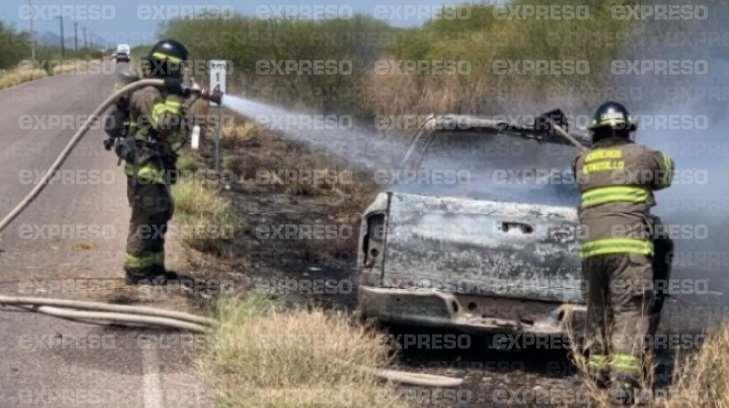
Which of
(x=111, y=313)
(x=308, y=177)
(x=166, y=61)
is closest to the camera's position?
(x=111, y=313)

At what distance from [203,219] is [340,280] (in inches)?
76.7

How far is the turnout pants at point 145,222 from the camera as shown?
28.2ft

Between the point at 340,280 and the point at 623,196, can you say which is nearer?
the point at 623,196

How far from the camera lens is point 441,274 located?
7.23 metres

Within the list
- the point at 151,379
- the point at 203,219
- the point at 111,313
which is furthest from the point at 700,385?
the point at 203,219

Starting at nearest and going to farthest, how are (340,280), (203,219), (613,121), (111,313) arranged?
(613,121), (111,313), (340,280), (203,219)

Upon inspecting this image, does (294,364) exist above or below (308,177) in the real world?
above

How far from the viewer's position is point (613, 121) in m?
6.69

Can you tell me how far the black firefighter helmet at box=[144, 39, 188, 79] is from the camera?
8398 millimetres

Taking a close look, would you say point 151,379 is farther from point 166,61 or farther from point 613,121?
point 613,121

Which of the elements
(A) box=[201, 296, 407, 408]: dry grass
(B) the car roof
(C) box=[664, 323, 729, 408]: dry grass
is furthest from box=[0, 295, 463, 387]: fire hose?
(C) box=[664, 323, 729, 408]: dry grass

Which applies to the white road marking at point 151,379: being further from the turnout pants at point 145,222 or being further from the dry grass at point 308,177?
the dry grass at point 308,177

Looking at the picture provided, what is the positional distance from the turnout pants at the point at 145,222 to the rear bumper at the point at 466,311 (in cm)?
225

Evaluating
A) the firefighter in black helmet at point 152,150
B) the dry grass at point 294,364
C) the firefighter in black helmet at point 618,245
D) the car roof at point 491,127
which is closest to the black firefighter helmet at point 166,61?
the firefighter in black helmet at point 152,150
